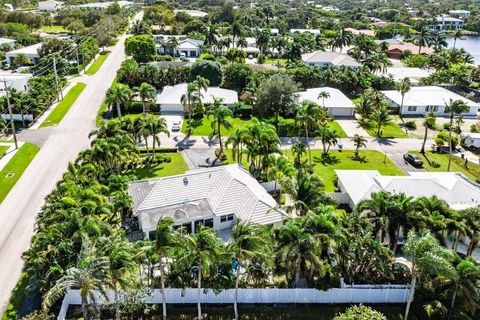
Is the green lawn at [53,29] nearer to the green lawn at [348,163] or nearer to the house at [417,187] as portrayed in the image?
the green lawn at [348,163]

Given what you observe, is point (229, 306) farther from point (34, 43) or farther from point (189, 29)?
point (189, 29)

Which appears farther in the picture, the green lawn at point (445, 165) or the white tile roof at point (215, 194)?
the green lawn at point (445, 165)

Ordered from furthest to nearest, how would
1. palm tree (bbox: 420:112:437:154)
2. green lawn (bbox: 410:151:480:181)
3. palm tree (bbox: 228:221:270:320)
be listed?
palm tree (bbox: 420:112:437:154), green lawn (bbox: 410:151:480:181), palm tree (bbox: 228:221:270:320)

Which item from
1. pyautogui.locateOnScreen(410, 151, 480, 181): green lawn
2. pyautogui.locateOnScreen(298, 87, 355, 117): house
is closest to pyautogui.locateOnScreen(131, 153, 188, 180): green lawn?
pyautogui.locateOnScreen(298, 87, 355, 117): house

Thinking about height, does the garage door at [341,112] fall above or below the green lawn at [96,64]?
below

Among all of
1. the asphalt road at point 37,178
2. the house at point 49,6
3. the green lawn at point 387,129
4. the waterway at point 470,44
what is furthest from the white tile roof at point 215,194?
the house at point 49,6

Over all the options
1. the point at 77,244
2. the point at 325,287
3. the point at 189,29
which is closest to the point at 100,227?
the point at 77,244

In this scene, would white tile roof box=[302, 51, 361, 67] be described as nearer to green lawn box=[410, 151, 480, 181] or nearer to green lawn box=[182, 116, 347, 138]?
green lawn box=[182, 116, 347, 138]
